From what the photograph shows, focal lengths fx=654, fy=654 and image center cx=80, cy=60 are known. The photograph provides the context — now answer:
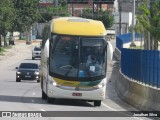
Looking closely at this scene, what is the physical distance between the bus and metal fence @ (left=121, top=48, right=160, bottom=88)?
1.90 m

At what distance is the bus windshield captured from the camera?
1064 inches

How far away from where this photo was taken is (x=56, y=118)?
2067 centimetres

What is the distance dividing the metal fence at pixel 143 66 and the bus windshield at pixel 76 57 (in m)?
1.92

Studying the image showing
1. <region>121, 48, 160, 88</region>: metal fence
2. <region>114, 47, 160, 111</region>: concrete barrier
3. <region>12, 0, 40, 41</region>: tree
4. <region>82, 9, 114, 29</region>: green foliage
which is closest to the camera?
<region>114, 47, 160, 111</region>: concrete barrier

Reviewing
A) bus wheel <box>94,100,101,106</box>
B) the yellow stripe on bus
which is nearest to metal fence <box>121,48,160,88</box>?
bus wheel <box>94,100,101,106</box>

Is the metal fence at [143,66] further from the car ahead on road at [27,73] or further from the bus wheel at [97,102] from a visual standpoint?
the car ahead on road at [27,73]

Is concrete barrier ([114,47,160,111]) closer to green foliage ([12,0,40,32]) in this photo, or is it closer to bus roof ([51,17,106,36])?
bus roof ([51,17,106,36])

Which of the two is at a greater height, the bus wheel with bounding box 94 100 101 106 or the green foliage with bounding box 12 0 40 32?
the bus wheel with bounding box 94 100 101 106

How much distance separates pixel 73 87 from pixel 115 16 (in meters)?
156

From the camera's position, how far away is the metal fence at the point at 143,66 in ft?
84.4

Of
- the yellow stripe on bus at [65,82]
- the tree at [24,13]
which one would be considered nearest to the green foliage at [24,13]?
the tree at [24,13]

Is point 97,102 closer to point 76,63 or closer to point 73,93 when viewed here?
point 73,93

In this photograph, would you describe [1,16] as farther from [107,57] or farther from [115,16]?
[115,16]

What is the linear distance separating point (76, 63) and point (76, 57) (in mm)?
249
